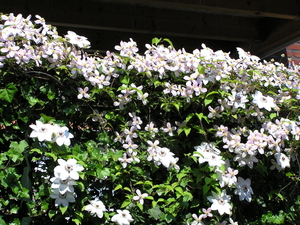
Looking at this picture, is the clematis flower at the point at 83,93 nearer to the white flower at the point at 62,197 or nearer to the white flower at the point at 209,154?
the white flower at the point at 62,197

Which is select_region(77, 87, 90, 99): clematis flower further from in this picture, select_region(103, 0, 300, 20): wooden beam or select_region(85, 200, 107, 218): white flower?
select_region(103, 0, 300, 20): wooden beam

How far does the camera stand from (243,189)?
2008 millimetres

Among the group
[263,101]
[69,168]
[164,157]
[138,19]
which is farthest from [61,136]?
[138,19]

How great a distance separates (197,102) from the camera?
204 centimetres

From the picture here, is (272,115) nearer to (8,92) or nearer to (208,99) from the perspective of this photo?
(208,99)

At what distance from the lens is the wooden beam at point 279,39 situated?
11.9 ft

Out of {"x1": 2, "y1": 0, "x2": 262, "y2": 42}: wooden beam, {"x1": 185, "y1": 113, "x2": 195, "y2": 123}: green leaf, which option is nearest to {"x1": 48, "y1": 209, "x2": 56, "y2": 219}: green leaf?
{"x1": 185, "y1": 113, "x2": 195, "y2": 123}: green leaf

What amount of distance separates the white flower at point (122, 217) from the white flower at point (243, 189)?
0.60 meters

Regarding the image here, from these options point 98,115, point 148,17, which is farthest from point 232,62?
point 148,17

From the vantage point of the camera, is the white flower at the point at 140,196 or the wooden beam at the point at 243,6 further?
the wooden beam at the point at 243,6

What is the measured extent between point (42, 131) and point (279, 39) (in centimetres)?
289

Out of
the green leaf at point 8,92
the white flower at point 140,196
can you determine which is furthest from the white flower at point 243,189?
the green leaf at point 8,92

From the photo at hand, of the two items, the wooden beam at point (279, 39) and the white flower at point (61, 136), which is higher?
the wooden beam at point (279, 39)

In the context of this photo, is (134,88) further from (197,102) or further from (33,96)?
(33,96)
